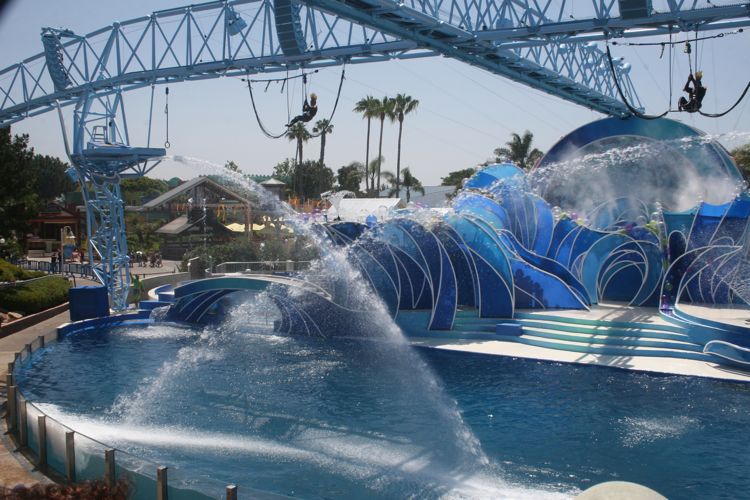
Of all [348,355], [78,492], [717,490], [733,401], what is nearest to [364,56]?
[348,355]

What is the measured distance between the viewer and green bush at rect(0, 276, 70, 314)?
23.5 meters

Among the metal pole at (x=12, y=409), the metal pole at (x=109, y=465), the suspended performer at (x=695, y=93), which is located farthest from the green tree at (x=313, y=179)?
the metal pole at (x=109, y=465)

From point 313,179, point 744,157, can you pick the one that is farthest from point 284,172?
point 744,157

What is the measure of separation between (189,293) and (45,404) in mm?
9609

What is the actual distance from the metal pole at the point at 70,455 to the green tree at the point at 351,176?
6459 centimetres

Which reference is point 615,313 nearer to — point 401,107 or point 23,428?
point 23,428

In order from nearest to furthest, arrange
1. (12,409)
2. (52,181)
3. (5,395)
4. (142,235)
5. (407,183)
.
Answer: (12,409) < (5,395) < (142,235) < (407,183) < (52,181)

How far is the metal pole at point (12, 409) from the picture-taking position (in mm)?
10805

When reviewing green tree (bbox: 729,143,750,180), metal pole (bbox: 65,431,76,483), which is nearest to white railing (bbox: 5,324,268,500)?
metal pole (bbox: 65,431,76,483)

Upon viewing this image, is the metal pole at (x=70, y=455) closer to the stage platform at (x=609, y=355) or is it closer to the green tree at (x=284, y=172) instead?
the stage platform at (x=609, y=355)

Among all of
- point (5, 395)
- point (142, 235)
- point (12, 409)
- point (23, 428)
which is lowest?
point (5, 395)

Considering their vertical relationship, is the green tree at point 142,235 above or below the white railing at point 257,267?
above

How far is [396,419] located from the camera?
42.2 feet

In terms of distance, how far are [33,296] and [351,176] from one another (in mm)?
52114
